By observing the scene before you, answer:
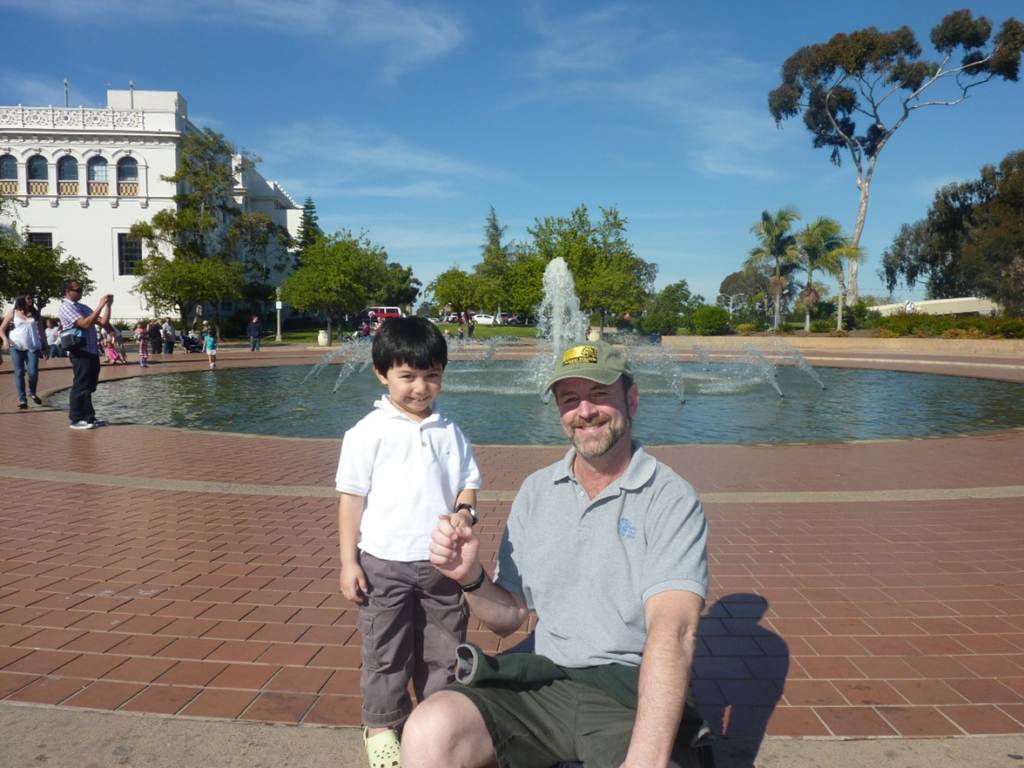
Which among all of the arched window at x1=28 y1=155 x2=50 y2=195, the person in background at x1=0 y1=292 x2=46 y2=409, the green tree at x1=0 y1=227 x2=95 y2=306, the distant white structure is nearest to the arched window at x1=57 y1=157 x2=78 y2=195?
the arched window at x1=28 y1=155 x2=50 y2=195

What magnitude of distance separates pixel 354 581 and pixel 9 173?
5629 cm

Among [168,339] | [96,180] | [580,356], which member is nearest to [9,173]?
[96,180]

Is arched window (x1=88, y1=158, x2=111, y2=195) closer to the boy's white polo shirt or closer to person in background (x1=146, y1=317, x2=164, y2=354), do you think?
person in background (x1=146, y1=317, x2=164, y2=354)

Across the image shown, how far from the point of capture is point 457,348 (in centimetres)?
3422

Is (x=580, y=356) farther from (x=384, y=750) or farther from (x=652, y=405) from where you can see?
(x=652, y=405)

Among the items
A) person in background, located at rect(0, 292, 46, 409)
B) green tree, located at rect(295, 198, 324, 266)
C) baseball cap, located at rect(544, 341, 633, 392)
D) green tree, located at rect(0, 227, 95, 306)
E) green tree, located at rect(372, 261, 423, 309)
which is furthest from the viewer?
green tree, located at rect(372, 261, 423, 309)

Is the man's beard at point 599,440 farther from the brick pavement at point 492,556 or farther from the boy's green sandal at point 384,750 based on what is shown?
Answer: the brick pavement at point 492,556

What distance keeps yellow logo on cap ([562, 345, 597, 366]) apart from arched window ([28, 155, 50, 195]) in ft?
182

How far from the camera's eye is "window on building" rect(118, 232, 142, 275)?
48.7 metres

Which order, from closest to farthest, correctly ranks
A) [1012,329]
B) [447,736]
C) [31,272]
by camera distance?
1. [447,736]
2. [1012,329]
3. [31,272]

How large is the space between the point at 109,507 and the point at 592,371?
532 centimetres

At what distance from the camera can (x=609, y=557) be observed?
223 centimetres

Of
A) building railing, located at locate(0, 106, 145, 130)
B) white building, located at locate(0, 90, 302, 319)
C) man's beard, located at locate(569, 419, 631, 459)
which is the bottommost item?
man's beard, located at locate(569, 419, 631, 459)

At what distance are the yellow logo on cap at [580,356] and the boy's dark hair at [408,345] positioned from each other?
0.48 meters
